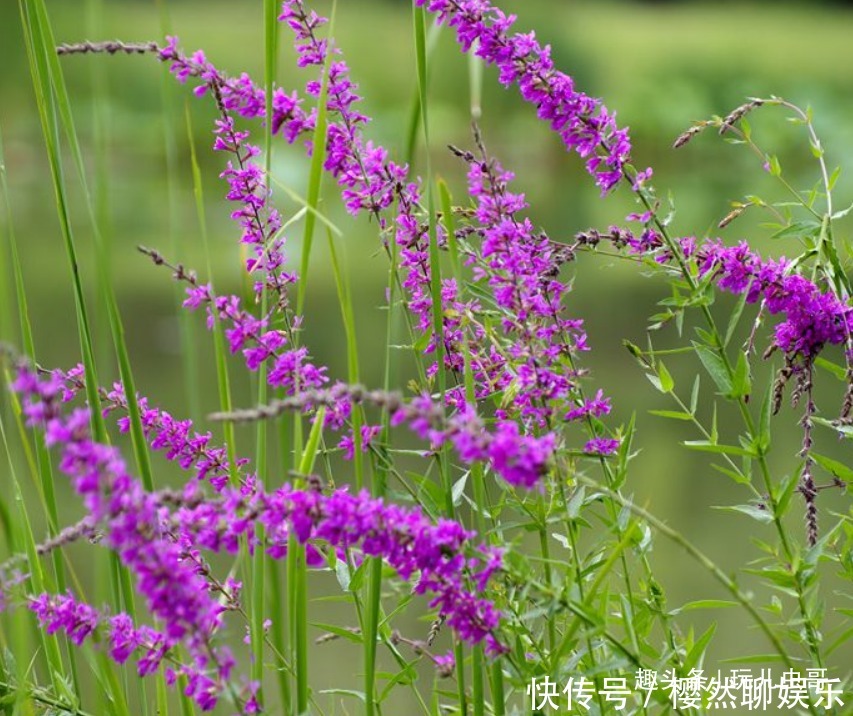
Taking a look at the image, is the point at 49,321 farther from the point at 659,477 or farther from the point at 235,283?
the point at 659,477

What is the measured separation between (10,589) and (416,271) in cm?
54

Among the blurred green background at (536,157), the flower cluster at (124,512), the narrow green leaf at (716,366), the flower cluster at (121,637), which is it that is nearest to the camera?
the flower cluster at (124,512)

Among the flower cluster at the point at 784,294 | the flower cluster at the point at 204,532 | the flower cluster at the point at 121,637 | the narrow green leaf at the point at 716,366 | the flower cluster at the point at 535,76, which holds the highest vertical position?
the flower cluster at the point at 535,76

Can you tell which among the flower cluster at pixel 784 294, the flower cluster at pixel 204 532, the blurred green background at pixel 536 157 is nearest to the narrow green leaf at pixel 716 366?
the flower cluster at pixel 784 294

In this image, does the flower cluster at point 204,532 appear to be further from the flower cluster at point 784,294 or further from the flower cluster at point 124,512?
the flower cluster at point 784,294

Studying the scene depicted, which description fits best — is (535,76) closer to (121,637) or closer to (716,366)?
(716,366)

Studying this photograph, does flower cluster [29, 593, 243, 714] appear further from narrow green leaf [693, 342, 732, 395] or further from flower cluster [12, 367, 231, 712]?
narrow green leaf [693, 342, 732, 395]

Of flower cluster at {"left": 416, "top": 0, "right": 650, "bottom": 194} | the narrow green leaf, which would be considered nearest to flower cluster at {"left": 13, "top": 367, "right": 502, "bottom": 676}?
the narrow green leaf

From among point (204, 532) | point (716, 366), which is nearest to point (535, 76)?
point (716, 366)

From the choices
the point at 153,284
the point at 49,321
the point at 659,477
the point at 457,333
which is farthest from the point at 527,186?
the point at 457,333

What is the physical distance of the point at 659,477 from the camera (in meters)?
6.71

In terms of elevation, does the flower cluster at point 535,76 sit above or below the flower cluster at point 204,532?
above

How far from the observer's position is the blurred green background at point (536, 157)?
25.4 ft

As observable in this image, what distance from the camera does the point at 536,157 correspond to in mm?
22375
